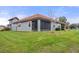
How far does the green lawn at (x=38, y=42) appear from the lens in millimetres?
2234

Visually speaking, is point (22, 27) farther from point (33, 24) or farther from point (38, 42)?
point (38, 42)

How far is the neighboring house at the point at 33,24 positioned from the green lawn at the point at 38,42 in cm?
6

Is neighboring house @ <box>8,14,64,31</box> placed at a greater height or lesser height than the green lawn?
greater

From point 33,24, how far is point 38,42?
0.22 m

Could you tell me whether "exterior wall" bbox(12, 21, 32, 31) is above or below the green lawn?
above

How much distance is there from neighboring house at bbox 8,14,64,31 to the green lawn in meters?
0.06

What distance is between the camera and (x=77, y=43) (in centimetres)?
223

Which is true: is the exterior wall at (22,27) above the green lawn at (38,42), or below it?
above

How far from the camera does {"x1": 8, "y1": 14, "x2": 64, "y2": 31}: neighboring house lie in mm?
2256

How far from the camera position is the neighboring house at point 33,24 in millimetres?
2256
